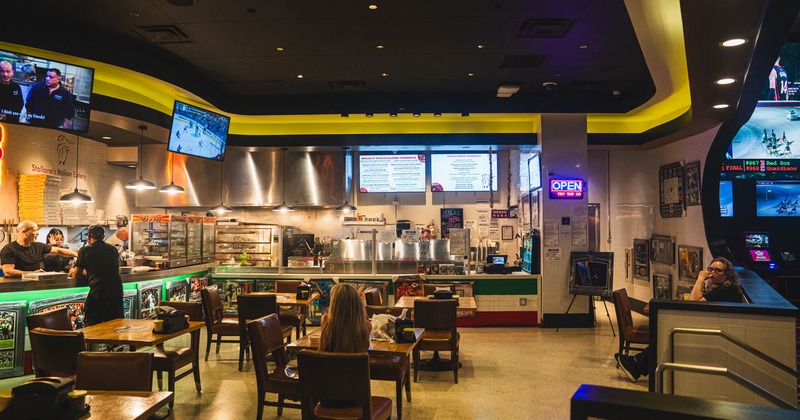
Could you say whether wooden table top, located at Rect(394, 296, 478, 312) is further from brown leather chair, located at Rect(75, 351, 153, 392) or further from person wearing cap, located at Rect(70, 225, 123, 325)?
brown leather chair, located at Rect(75, 351, 153, 392)

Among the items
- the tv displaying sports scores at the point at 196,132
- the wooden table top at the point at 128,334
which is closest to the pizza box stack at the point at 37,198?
the tv displaying sports scores at the point at 196,132

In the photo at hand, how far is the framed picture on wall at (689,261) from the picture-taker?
7748 millimetres

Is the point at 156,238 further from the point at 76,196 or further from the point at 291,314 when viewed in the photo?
the point at 291,314

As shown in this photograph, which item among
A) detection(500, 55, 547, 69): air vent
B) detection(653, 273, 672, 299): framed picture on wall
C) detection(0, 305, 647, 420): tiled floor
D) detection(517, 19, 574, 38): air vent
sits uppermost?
detection(500, 55, 547, 69): air vent

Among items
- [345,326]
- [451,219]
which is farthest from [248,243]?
[345,326]

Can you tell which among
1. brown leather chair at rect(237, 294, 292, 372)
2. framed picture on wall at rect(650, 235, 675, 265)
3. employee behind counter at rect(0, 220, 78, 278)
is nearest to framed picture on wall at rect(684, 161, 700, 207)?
framed picture on wall at rect(650, 235, 675, 265)

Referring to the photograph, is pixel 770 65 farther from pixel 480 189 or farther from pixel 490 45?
pixel 480 189

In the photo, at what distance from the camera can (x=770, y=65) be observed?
14.5ft

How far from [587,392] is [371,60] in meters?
5.95

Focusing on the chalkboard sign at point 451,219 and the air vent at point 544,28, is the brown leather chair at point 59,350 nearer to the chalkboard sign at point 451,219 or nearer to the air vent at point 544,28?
the air vent at point 544,28

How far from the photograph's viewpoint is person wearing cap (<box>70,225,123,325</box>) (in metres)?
5.68

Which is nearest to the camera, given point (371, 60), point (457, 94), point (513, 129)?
point (371, 60)

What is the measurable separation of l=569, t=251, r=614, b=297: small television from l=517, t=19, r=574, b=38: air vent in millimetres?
4010

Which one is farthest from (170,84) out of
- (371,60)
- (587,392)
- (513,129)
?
(587,392)
